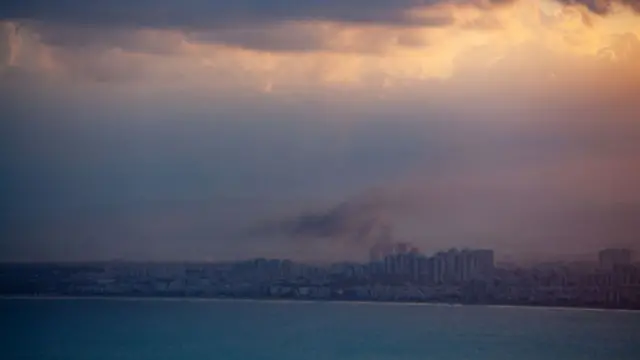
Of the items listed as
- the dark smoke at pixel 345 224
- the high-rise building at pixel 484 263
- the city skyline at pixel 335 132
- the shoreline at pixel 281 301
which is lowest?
the shoreline at pixel 281 301

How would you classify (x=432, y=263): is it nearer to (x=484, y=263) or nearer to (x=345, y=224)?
(x=484, y=263)

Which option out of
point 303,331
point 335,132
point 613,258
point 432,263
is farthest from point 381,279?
point 613,258

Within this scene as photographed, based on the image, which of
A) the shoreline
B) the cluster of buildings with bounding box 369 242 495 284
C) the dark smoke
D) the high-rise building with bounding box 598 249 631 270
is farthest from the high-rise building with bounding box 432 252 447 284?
the high-rise building with bounding box 598 249 631 270

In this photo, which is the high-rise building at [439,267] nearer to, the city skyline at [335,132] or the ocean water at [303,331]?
the city skyline at [335,132]

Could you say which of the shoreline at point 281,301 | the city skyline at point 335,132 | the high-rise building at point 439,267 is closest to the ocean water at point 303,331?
the shoreline at point 281,301

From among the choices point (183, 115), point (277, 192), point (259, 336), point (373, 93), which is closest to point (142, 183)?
point (183, 115)

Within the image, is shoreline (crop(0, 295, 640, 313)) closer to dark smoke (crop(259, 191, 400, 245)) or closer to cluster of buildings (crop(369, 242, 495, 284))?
cluster of buildings (crop(369, 242, 495, 284))

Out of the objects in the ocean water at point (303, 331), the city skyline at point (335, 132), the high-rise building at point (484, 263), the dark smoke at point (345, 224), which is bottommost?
the ocean water at point (303, 331)

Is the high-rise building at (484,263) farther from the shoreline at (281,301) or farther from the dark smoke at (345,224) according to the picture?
the dark smoke at (345,224)

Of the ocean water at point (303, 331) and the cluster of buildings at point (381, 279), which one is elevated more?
the cluster of buildings at point (381, 279)
